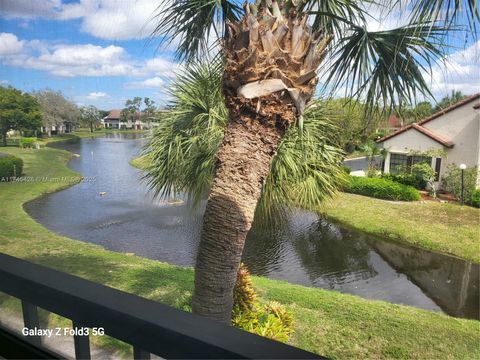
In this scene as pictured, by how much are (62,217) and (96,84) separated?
40.0 inches

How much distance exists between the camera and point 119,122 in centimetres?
166

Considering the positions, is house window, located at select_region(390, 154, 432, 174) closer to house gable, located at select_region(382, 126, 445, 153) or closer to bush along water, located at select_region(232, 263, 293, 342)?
house gable, located at select_region(382, 126, 445, 153)

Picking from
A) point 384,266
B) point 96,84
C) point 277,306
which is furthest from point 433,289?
point 96,84

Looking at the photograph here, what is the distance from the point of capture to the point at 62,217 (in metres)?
1.99

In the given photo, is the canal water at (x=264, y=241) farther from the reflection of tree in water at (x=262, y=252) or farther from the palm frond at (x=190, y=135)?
the palm frond at (x=190, y=135)

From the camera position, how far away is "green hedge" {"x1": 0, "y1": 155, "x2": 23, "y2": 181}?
1470mm

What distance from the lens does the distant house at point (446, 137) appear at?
2004mm

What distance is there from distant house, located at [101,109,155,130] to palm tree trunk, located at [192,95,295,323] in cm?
46

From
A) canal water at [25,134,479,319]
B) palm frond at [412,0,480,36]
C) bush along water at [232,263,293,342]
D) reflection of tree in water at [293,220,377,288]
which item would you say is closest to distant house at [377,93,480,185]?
palm frond at [412,0,480,36]

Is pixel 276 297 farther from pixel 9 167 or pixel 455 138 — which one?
pixel 9 167

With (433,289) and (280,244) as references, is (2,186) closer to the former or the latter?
(280,244)

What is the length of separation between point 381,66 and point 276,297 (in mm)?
1982

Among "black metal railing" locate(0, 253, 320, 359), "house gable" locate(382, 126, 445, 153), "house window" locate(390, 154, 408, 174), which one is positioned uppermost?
"house gable" locate(382, 126, 445, 153)

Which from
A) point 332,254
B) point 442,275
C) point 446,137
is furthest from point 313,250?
point 446,137
